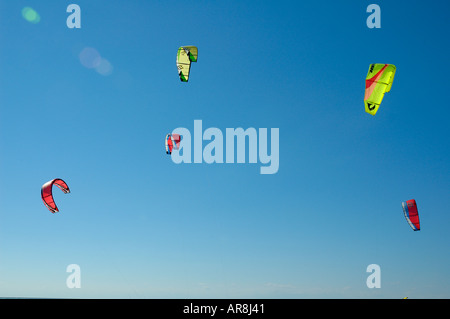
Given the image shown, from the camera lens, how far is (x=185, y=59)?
1852 centimetres

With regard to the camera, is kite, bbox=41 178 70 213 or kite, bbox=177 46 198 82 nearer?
kite, bbox=177 46 198 82

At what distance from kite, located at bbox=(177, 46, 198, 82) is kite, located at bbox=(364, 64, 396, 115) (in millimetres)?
7932

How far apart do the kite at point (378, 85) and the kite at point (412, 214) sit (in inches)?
283

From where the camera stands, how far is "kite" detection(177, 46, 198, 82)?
18359mm

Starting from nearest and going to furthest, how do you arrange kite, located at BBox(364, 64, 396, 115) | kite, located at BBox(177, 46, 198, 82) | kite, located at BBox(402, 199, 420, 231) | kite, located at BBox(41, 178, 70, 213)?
kite, located at BBox(364, 64, 396, 115), kite, located at BBox(177, 46, 198, 82), kite, located at BBox(41, 178, 70, 213), kite, located at BBox(402, 199, 420, 231)

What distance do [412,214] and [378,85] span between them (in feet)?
26.2

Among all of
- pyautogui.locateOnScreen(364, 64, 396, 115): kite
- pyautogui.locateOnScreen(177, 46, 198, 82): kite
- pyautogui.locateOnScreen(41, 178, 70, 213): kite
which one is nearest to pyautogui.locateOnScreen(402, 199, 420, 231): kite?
pyautogui.locateOnScreen(364, 64, 396, 115): kite

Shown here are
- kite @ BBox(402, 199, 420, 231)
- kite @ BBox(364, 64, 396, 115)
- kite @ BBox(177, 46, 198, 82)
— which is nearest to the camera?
kite @ BBox(364, 64, 396, 115)

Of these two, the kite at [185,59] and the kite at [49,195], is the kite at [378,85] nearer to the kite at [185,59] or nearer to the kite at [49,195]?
the kite at [185,59]

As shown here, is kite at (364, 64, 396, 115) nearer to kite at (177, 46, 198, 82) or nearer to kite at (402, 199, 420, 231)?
kite at (402, 199, 420, 231)

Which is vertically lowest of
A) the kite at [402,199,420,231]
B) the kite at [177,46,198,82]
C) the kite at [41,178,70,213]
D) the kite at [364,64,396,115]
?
the kite at [402,199,420,231]
